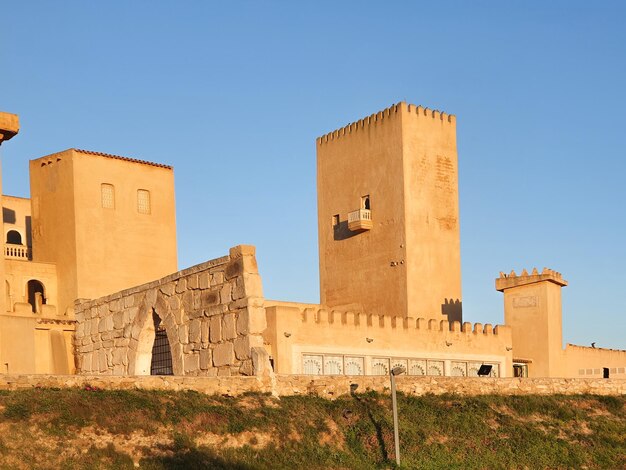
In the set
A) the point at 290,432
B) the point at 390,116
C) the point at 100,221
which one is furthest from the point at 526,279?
the point at 290,432

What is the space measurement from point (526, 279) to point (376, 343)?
8000mm

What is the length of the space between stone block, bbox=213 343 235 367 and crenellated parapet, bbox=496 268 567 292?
2288cm

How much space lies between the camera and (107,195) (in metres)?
40.8

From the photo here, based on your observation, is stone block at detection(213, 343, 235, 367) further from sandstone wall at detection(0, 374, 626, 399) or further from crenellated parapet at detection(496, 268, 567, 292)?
crenellated parapet at detection(496, 268, 567, 292)

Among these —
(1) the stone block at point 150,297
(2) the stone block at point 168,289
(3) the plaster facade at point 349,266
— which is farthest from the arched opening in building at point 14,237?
(2) the stone block at point 168,289

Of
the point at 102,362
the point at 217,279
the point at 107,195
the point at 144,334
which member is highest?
the point at 107,195

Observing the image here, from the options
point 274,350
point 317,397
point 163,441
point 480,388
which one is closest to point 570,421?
point 480,388

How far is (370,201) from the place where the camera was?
4403 cm

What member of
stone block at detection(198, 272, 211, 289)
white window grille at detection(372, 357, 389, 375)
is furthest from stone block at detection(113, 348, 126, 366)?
white window grille at detection(372, 357, 389, 375)

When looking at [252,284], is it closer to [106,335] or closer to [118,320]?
[118,320]

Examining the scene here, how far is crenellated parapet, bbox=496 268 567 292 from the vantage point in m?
40.1

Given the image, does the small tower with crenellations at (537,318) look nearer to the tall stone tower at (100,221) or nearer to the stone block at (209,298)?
the tall stone tower at (100,221)

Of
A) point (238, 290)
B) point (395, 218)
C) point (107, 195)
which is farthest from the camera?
point (395, 218)

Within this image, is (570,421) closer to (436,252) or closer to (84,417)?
(84,417)
